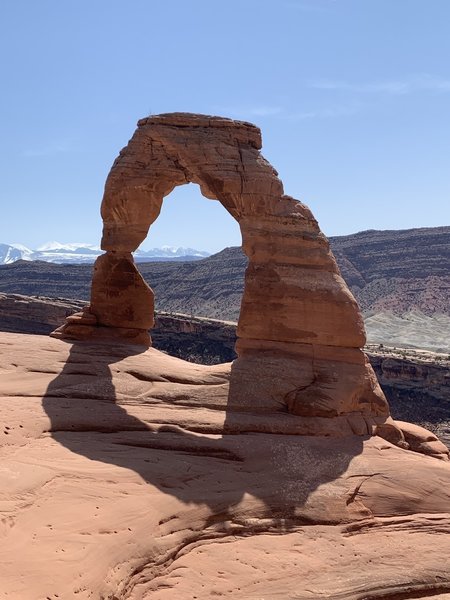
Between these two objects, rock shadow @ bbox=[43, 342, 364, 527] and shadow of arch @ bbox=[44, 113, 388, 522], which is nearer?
rock shadow @ bbox=[43, 342, 364, 527]

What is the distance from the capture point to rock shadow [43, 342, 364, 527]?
38.7 feet

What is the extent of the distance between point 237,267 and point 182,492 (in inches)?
3414

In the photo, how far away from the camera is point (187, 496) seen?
11375mm

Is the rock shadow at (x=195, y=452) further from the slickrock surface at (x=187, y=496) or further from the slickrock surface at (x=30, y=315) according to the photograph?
the slickrock surface at (x=30, y=315)

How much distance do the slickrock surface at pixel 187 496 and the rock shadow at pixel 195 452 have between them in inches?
1.4

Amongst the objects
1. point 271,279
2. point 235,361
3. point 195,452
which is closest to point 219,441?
point 195,452

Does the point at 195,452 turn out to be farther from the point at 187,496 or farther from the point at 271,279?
the point at 271,279

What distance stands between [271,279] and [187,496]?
7.05 meters

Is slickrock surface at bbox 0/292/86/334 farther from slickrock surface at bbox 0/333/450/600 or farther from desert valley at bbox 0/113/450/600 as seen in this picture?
slickrock surface at bbox 0/333/450/600

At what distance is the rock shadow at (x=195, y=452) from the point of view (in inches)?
464

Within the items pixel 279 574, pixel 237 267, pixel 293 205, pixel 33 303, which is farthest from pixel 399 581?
pixel 237 267

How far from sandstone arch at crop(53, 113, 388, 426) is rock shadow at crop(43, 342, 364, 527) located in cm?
133

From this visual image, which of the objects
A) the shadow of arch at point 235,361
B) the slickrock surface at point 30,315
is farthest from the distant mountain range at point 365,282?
the shadow of arch at point 235,361

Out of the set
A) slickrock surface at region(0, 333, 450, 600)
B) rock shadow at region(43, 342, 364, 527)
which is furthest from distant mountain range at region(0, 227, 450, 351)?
rock shadow at region(43, 342, 364, 527)
